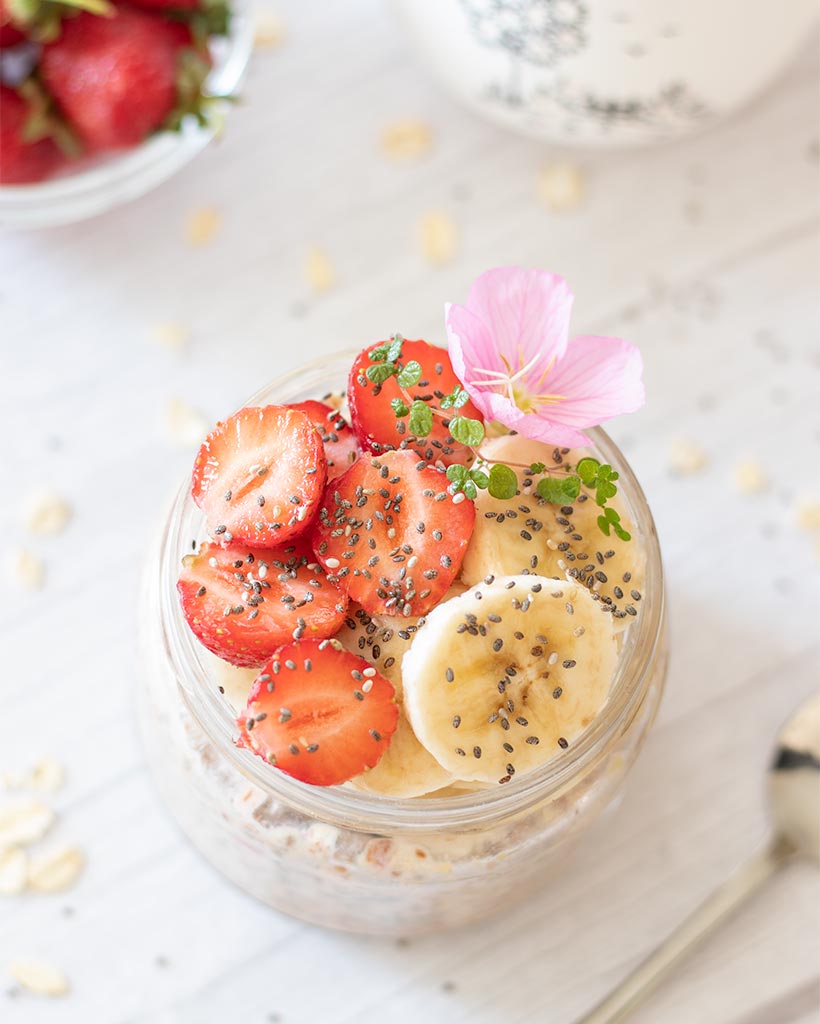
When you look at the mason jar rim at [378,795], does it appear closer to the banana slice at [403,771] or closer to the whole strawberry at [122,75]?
the banana slice at [403,771]

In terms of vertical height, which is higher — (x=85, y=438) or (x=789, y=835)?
(x=85, y=438)

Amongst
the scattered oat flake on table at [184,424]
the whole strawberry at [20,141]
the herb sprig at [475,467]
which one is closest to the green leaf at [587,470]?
the herb sprig at [475,467]

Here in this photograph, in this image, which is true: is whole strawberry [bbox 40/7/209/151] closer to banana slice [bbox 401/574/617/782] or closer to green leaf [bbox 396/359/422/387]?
green leaf [bbox 396/359/422/387]

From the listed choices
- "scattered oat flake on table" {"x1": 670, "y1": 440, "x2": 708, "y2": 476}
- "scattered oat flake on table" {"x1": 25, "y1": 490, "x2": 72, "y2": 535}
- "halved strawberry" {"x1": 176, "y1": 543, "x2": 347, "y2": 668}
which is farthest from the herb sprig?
"scattered oat flake on table" {"x1": 25, "y1": 490, "x2": 72, "y2": 535}

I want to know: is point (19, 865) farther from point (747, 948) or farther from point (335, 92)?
point (335, 92)

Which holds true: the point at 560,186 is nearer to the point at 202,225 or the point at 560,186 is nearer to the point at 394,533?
the point at 202,225

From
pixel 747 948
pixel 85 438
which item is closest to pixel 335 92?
pixel 85 438
